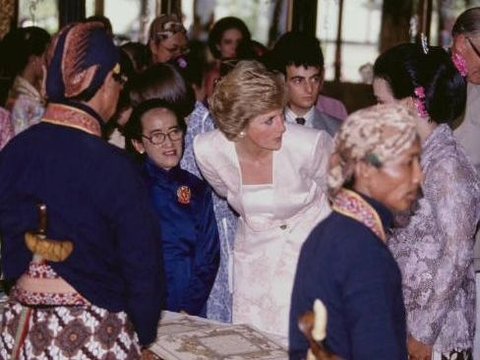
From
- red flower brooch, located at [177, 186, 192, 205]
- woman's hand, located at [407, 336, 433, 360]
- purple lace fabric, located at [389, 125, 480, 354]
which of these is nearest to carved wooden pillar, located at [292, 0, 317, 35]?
red flower brooch, located at [177, 186, 192, 205]

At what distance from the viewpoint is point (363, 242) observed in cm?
238

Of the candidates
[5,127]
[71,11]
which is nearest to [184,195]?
[5,127]

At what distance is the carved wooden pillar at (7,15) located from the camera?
755 cm

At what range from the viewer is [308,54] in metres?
4.80

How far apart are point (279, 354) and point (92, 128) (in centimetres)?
94

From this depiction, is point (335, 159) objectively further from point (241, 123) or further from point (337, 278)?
point (241, 123)

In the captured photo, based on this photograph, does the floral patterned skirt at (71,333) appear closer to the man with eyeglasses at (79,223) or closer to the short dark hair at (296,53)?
the man with eyeglasses at (79,223)

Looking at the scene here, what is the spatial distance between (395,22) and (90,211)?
6544 millimetres

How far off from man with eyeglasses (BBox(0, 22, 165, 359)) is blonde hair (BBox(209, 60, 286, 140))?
83 cm

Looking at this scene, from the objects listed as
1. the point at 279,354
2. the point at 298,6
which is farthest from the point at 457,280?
the point at 298,6

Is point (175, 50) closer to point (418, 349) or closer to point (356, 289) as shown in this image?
point (418, 349)

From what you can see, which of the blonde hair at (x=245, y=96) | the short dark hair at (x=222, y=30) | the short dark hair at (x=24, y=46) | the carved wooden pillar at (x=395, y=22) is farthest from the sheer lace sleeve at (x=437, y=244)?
the carved wooden pillar at (x=395, y=22)

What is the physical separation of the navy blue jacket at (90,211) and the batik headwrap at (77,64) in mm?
101

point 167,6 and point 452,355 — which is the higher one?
point 167,6
